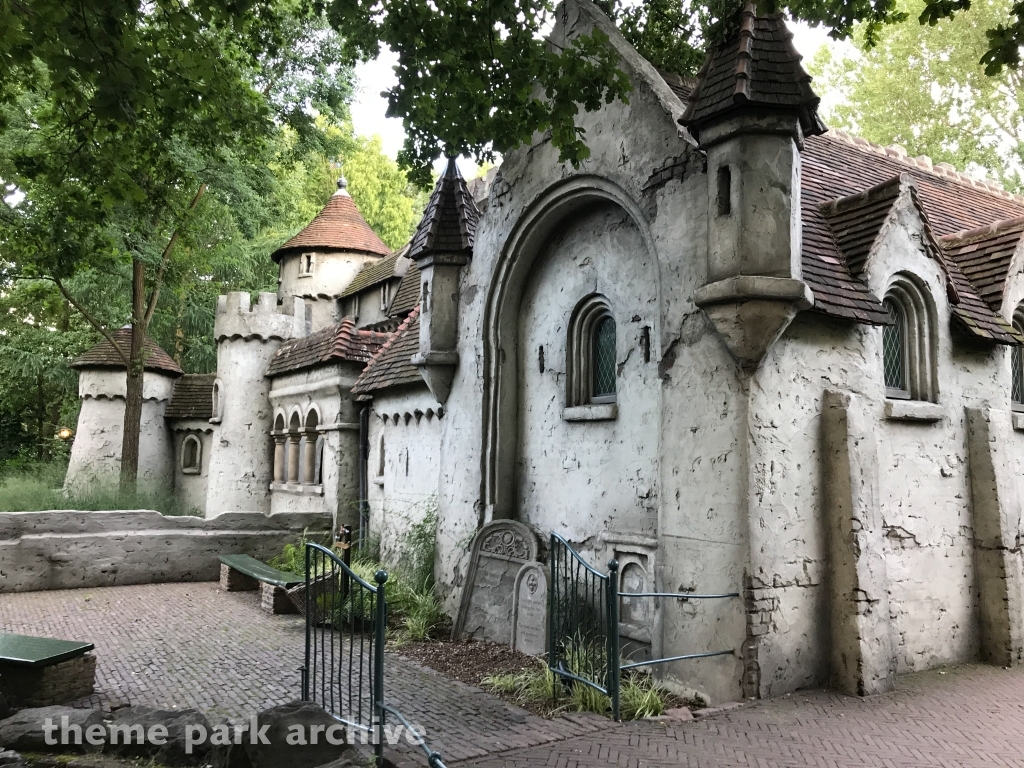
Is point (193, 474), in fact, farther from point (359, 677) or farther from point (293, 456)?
point (359, 677)

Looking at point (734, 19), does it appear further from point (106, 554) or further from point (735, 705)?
point (106, 554)

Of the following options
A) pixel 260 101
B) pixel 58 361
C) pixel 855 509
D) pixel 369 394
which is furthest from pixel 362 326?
pixel 855 509

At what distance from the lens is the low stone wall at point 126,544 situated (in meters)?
14.3

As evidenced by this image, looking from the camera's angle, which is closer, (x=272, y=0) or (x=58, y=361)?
(x=272, y=0)

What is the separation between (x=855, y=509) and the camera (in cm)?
785

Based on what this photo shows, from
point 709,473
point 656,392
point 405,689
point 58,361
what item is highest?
point 58,361

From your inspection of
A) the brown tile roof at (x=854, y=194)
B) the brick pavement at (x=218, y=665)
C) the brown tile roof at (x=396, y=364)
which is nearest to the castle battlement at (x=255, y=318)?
the brown tile roof at (x=396, y=364)

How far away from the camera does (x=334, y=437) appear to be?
1644 cm

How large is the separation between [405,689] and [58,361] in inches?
999

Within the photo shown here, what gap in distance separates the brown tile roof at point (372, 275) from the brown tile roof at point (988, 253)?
1398cm

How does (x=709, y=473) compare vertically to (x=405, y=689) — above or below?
above

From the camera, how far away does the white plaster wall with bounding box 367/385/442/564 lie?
1342 centimetres

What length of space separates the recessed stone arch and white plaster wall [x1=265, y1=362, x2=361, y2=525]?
5.67 meters

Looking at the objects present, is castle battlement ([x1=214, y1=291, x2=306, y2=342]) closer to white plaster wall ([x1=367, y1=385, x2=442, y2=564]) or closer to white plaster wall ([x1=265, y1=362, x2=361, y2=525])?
white plaster wall ([x1=265, y1=362, x2=361, y2=525])
